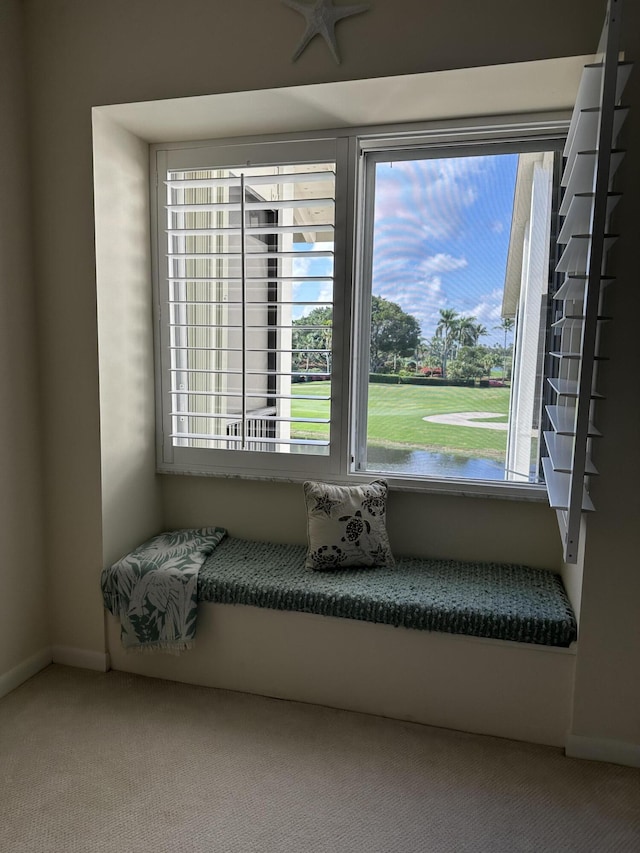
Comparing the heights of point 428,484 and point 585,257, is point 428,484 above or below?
below

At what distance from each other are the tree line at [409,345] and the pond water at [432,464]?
13.5 inches

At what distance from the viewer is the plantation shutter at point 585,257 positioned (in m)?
1.39

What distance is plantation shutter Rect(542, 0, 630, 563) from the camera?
1393 mm

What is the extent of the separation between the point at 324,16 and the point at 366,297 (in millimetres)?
1000

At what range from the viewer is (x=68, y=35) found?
83.9 inches

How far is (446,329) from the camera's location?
240cm

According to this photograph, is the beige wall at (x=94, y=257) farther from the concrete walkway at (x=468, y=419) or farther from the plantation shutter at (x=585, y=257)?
the concrete walkway at (x=468, y=419)

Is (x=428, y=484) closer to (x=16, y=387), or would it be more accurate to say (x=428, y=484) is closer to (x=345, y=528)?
(x=345, y=528)

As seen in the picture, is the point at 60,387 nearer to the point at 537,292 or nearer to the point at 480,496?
the point at 480,496

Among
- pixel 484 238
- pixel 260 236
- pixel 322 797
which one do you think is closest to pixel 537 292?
pixel 484 238

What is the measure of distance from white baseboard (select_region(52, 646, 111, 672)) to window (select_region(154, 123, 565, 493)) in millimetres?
889

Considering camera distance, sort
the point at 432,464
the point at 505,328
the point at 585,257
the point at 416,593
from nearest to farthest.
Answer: the point at 585,257, the point at 416,593, the point at 505,328, the point at 432,464

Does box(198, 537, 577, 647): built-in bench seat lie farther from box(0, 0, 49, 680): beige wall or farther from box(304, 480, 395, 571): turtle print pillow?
box(0, 0, 49, 680): beige wall

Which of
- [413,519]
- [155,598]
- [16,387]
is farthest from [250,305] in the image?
[155,598]
